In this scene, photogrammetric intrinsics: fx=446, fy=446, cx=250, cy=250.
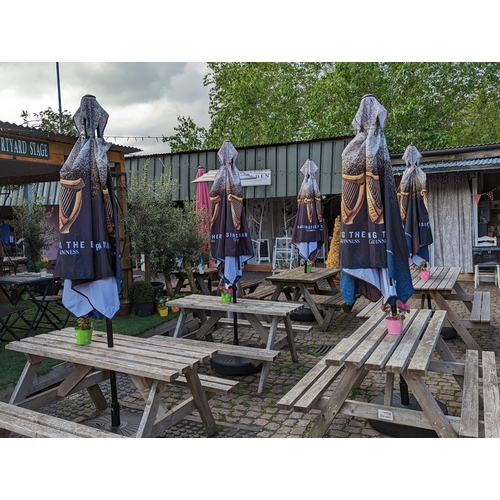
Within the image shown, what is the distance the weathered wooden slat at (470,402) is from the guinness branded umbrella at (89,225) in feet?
8.63

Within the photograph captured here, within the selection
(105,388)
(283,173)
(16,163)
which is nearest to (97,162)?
(105,388)

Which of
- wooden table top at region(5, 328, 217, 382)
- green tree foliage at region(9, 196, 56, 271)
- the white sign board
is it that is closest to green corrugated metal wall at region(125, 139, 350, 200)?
the white sign board

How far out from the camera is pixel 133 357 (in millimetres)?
3426

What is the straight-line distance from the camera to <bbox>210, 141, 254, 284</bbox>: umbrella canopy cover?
544cm

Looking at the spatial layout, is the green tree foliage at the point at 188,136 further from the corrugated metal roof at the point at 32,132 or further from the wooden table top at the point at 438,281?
the wooden table top at the point at 438,281

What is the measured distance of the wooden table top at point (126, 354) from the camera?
316cm

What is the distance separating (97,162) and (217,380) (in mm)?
2136

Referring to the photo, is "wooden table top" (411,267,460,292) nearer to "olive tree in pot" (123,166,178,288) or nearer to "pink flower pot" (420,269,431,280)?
"pink flower pot" (420,269,431,280)

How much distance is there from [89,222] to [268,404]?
8.21 feet

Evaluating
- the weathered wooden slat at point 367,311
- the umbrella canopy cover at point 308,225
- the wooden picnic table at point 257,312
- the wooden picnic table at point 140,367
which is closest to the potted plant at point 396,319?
the weathered wooden slat at point 367,311

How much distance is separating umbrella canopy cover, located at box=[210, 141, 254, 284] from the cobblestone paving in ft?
4.40

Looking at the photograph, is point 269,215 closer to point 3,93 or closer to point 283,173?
point 283,173

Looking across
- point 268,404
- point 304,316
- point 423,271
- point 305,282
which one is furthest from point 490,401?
point 304,316

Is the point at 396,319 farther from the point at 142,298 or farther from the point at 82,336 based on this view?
the point at 142,298
